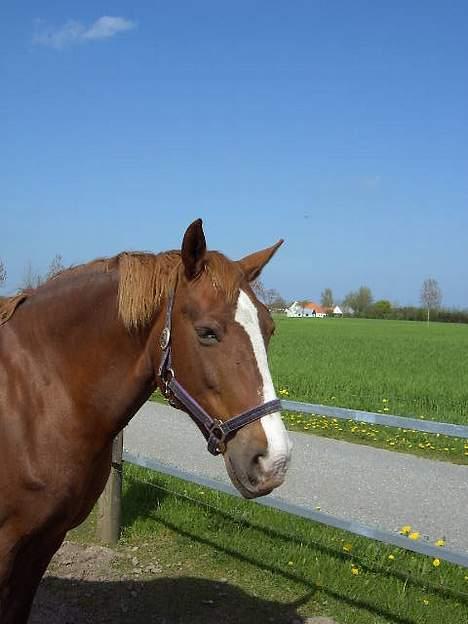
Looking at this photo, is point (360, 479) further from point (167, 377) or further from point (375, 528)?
point (167, 377)

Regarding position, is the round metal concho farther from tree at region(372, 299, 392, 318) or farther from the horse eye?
tree at region(372, 299, 392, 318)

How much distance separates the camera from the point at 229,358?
2227 mm

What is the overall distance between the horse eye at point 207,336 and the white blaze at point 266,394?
0.10 metres

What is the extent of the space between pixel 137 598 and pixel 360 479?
410cm

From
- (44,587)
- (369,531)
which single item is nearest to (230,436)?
(369,531)

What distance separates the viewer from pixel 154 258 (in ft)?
8.41

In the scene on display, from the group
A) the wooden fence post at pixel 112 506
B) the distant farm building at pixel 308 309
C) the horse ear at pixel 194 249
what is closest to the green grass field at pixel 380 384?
the wooden fence post at pixel 112 506

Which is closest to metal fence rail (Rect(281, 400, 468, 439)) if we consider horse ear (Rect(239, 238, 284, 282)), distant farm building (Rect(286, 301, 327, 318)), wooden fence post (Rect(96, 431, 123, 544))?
horse ear (Rect(239, 238, 284, 282))

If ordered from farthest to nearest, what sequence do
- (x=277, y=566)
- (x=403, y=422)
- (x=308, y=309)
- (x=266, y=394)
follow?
(x=308, y=309)
(x=277, y=566)
(x=403, y=422)
(x=266, y=394)

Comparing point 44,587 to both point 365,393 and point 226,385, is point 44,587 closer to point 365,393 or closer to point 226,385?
point 226,385

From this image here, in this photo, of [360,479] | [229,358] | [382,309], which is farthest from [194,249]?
[382,309]

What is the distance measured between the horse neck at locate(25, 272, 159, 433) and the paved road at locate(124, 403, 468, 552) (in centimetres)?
423

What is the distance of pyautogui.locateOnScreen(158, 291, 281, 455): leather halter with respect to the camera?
2.16 metres

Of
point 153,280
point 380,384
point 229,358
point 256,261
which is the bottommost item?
point 380,384
